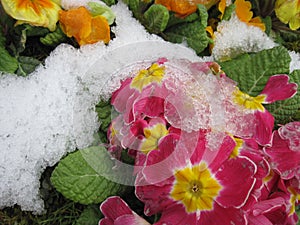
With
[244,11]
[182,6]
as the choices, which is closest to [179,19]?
[182,6]

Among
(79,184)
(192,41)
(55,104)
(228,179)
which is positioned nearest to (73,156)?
(79,184)

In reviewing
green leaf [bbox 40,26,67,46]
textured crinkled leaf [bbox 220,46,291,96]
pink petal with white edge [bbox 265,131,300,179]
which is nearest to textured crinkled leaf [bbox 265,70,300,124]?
textured crinkled leaf [bbox 220,46,291,96]

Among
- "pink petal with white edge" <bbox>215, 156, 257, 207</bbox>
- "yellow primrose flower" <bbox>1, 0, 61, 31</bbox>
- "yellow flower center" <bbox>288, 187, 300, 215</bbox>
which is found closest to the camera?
"pink petal with white edge" <bbox>215, 156, 257, 207</bbox>

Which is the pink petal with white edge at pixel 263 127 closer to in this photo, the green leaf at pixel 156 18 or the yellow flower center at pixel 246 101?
the yellow flower center at pixel 246 101

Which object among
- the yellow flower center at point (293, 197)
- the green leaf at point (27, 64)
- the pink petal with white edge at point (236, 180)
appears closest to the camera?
the pink petal with white edge at point (236, 180)

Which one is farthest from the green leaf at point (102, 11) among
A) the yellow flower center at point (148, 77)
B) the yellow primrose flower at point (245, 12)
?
the yellow primrose flower at point (245, 12)

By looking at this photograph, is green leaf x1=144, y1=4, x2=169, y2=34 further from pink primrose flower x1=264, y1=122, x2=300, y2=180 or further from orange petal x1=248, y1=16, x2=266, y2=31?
pink primrose flower x1=264, y1=122, x2=300, y2=180

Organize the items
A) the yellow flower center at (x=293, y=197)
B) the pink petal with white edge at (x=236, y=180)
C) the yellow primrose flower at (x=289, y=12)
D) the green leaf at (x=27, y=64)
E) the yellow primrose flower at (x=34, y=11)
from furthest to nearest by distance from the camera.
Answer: the yellow primrose flower at (x=289, y=12) → the green leaf at (x=27, y=64) → the yellow primrose flower at (x=34, y=11) → the yellow flower center at (x=293, y=197) → the pink petal with white edge at (x=236, y=180)

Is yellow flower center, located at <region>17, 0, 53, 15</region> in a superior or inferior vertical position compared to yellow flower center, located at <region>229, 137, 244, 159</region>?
superior
